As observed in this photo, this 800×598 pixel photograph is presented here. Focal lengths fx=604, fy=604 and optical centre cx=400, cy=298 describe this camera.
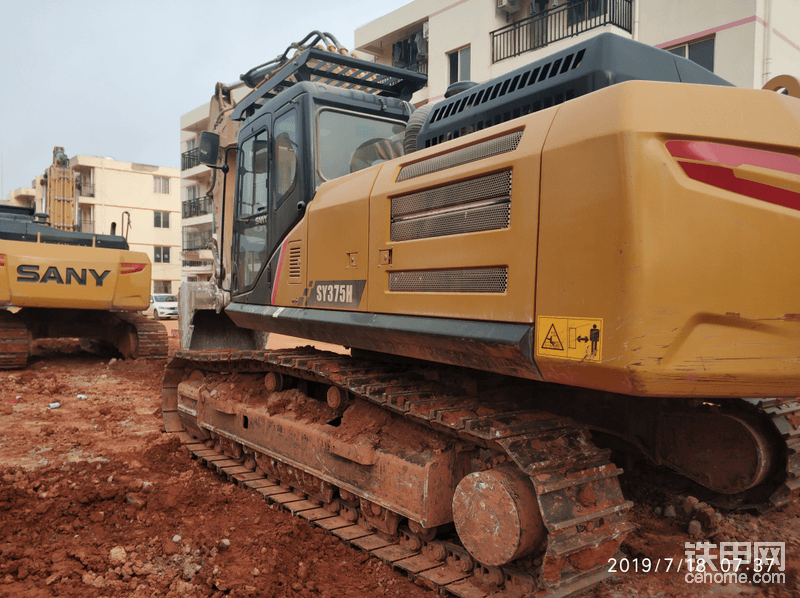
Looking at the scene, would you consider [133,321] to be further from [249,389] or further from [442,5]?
[442,5]

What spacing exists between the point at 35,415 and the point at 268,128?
4.47m

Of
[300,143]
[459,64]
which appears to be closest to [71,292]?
[300,143]

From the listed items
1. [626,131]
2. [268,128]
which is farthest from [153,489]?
[626,131]

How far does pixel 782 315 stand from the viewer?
6.71 ft

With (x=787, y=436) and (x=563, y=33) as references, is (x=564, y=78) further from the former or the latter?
(x=563, y=33)

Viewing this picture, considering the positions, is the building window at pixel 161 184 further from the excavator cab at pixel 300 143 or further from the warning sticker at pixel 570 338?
the warning sticker at pixel 570 338

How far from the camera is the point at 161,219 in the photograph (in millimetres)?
44500

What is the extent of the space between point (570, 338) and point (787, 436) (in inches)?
77.1

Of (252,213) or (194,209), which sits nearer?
(252,213)

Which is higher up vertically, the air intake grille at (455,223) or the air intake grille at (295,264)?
the air intake grille at (455,223)

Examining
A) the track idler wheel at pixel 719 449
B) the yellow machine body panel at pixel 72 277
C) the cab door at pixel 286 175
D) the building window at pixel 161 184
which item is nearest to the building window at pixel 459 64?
the yellow machine body panel at pixel 72 277

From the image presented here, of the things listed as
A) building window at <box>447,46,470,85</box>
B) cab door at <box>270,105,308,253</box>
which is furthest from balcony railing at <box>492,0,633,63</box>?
cab door at <box>270,105,308,253</box>

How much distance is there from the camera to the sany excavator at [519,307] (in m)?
2.02

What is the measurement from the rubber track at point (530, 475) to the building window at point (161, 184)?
45.7 meters
